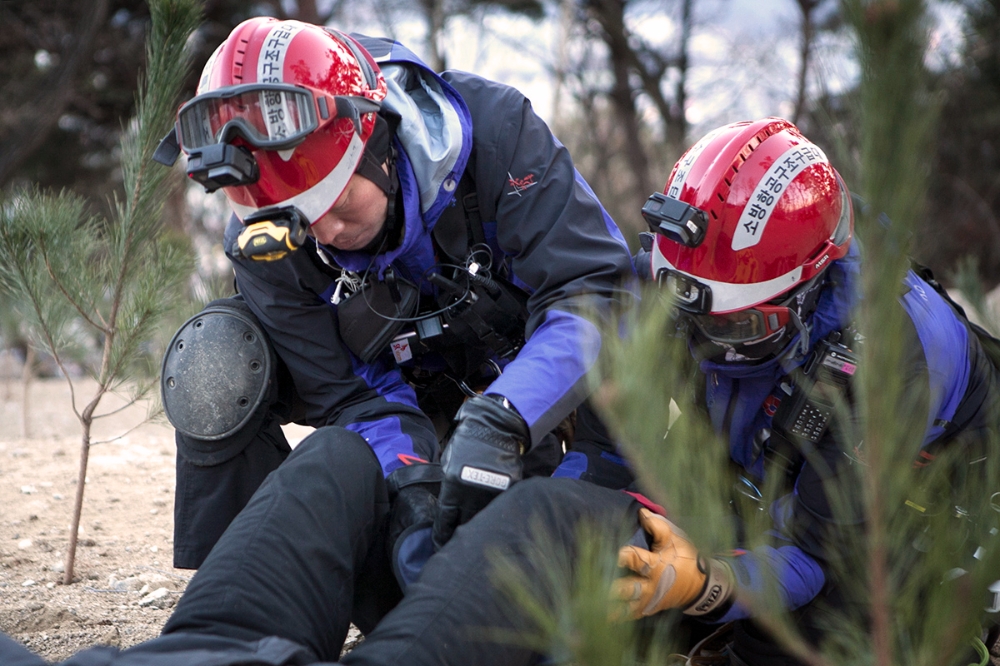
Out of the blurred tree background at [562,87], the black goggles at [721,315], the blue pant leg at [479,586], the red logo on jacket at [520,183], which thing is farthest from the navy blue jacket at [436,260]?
the blurred tree background at [562,87]

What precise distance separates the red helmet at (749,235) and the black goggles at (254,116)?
74 cm

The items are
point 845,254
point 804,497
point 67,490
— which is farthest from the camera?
point 67,490

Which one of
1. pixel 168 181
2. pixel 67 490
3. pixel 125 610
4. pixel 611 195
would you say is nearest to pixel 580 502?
pixel 125 610

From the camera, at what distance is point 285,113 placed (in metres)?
1.97

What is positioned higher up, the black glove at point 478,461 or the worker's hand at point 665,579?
the black glove at point 478,461

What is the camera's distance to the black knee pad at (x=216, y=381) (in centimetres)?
226

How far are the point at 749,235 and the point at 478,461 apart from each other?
74cm

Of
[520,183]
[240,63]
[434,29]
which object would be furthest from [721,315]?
[434,29]

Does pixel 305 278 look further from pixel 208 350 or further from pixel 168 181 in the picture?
pixel 168 181

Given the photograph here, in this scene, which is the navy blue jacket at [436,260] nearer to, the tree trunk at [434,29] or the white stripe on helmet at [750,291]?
the white stripe on helmet at [750,291]

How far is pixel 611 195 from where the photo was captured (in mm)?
10219

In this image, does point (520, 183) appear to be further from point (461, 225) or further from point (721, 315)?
point (721, 315)

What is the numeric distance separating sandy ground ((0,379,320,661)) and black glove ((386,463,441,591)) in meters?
0.71

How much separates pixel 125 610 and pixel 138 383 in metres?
0.71
